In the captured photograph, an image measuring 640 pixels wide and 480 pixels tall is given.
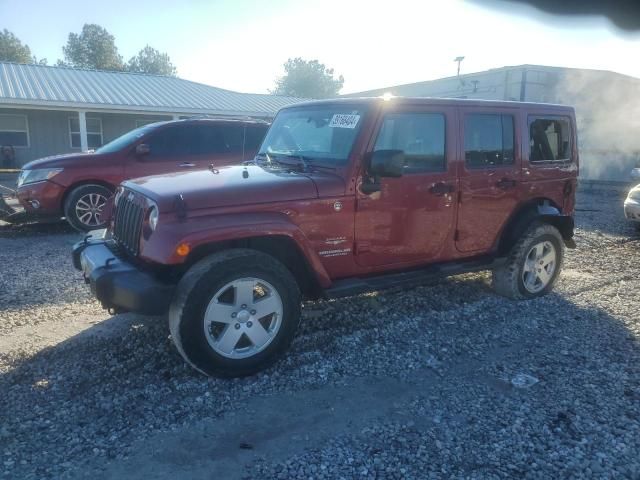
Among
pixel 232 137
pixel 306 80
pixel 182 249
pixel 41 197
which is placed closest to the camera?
pixel 182 249

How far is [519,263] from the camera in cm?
509

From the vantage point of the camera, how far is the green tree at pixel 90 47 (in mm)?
73812

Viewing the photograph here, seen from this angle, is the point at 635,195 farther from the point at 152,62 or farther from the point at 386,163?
the point at 152,62

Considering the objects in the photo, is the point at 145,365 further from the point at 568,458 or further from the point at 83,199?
the point at 83,199

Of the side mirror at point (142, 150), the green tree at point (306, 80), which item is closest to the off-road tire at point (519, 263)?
the side mirror at point (142, 150)

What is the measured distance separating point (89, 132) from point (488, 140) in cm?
1861

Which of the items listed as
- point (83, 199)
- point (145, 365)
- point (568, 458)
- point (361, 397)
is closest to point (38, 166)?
point (83, 199)

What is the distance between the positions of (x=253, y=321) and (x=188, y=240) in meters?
0.77

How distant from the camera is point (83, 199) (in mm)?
7781

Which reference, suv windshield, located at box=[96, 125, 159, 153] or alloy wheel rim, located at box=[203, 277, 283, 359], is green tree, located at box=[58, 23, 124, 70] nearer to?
suv windshield, located at box=[96, 125, 159, 153]

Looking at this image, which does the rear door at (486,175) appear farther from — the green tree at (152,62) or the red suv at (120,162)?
the green tree at (152,62)

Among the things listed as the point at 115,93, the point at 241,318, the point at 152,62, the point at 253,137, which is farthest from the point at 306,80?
the point at 241,318

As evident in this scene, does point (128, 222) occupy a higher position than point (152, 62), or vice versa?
point (152, 62)

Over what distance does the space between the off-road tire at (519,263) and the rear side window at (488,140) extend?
0.82 meters
